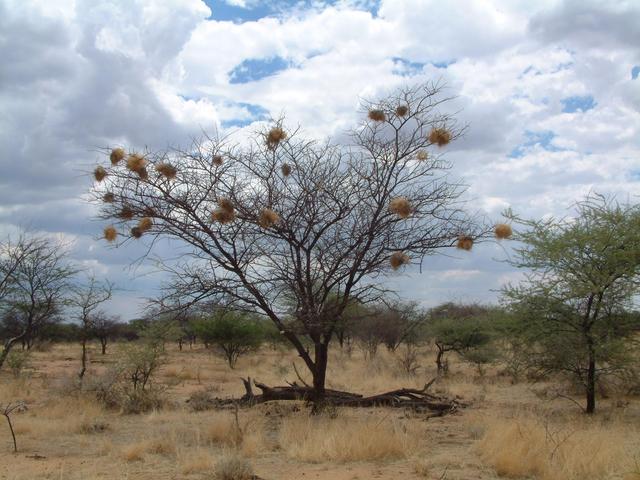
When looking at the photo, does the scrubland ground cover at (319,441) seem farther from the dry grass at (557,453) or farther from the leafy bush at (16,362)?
the leafy bush at (16,362)

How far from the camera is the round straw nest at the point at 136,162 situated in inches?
413

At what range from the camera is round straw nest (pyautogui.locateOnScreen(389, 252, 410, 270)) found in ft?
37.9

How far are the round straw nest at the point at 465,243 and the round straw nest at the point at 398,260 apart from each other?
1012 mm

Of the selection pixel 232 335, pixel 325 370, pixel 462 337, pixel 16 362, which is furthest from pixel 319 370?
pixel 232 335

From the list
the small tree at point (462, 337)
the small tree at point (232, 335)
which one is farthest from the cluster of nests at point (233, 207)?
the small tree at point (232, 335)

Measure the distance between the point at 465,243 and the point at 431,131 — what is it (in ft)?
7.13

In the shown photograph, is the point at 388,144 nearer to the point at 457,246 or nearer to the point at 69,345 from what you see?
the point at 457,246

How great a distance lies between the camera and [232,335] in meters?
32.1

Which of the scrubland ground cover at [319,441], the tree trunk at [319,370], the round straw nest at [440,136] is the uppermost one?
the round straw nest at [440,136]

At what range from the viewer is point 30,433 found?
12.3 m

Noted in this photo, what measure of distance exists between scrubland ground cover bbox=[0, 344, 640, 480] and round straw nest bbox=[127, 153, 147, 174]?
4575 mm

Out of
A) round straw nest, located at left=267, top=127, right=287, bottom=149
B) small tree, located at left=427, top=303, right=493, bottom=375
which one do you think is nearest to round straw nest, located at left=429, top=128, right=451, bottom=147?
round straw nest, located at left=267, top=127, right=287, bottom=149

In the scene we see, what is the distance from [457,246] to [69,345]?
170 feet

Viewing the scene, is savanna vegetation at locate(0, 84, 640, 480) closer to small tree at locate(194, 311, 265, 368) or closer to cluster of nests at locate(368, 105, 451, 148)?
cluster of nests at locate(368, 105, 451, 148)
